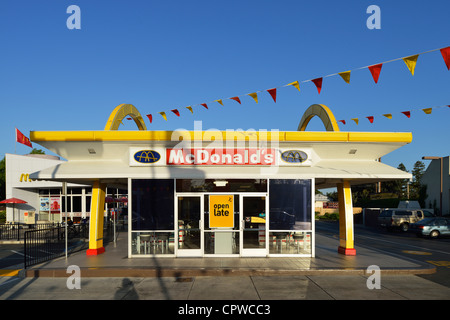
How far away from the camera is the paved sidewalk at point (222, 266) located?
10219 millimetres

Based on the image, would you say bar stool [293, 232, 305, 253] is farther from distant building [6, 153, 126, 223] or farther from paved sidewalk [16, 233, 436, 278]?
distant building [6, 153, 126, 223]

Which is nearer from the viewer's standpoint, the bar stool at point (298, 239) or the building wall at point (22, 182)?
the bar stool at point (298, 239)

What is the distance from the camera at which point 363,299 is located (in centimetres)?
783

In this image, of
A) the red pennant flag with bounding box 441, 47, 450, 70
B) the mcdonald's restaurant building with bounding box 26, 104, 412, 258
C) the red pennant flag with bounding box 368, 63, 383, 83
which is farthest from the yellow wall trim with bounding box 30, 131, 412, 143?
the red pennant flag with bounding box 441, 47, 450, 70

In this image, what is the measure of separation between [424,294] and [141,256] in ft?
28.6

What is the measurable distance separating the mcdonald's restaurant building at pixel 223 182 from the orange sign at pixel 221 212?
0.12 ft

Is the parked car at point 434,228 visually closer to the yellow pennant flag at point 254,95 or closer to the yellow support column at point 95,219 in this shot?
the yellow pennant flag at point 254,95

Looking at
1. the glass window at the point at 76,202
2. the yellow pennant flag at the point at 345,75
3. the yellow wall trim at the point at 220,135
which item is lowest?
the glass window at the point at 76,202

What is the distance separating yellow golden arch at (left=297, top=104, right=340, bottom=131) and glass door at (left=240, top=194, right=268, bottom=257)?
12.3 ft

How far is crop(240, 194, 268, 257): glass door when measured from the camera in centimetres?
1238

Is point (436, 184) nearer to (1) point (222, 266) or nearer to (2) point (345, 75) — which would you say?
(2) point (345, 75)

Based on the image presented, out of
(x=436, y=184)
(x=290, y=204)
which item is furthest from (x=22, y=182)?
(x=436, y=184)

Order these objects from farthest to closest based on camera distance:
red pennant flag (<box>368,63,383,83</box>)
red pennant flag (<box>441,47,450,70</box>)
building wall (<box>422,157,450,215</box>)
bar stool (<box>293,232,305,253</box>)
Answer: building wall (<box>422,157,450,215</box>) → bar stool (<box>293,232,305,253</box>) → red pennant flag (<box>368,63,383,83</box>) → red pennant flag (<box>441,47,450,70</box>)

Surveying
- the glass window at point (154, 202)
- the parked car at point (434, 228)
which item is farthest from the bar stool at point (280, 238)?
the parked car at point (434, 228)
